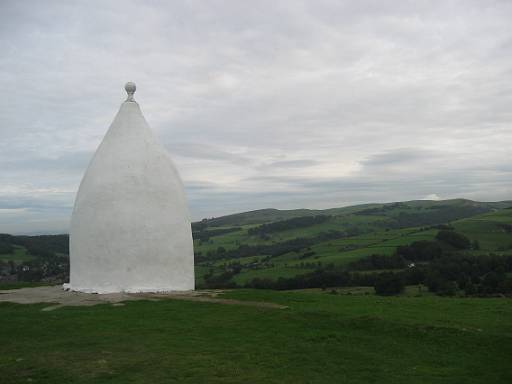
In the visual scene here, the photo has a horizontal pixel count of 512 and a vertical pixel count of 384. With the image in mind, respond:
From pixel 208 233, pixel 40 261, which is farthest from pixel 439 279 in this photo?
pixel 208 233

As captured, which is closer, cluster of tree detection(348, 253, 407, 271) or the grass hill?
cluster of tree detection(348, 253, 407, 271)

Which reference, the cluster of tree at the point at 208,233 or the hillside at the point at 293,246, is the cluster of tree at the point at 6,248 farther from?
the cluster of tree at the point at 208,233

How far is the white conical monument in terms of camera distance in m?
17.5

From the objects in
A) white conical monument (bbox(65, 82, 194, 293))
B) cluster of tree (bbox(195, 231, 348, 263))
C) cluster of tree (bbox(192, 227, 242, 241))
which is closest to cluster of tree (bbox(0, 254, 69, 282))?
white conical monument (bbox(65, 82, 194, 293))

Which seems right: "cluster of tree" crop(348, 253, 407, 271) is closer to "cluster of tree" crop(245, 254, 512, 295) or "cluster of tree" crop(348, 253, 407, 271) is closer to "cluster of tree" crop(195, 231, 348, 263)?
"cluster of tree" crop(245, 254, 512, 295)

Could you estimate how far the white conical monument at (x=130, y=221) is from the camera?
17453 mm

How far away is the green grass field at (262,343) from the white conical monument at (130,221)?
11.9 feet

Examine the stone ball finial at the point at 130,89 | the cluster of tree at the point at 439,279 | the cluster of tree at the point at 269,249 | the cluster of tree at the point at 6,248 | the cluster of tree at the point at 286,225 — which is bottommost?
the cluster of tree at the point at 439,279

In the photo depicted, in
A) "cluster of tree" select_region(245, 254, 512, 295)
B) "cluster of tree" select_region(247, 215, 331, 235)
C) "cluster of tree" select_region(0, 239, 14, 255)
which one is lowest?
"cluster of tree" select_region(245, 254, 512, 295)

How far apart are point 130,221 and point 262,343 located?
30.4 ft

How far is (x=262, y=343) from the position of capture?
384 inches

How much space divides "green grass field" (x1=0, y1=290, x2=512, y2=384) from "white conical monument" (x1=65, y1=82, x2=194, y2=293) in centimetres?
362

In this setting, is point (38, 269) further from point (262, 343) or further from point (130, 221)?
point (262, 343)

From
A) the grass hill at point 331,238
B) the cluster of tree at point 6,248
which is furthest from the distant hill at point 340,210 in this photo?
the cluster of tree at point 6,248
